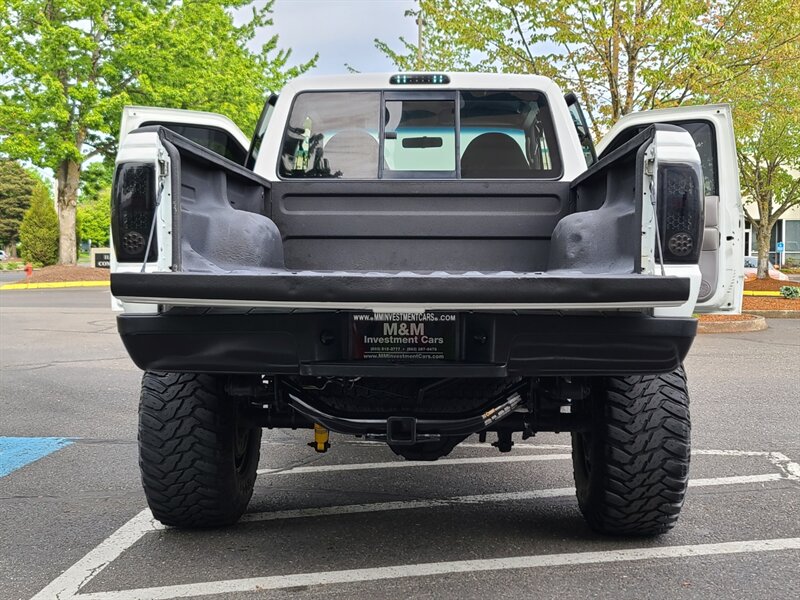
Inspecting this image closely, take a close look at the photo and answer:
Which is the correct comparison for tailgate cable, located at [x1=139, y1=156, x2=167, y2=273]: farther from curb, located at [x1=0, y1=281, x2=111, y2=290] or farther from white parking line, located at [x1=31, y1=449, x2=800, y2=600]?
curb, located at [x1=0, y1=281, x2=111, y2=290]

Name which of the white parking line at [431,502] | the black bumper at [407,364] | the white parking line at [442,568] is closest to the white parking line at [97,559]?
the white parking line at [442,568]

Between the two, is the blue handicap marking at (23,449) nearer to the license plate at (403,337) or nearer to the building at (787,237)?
the license plate at (403,337)

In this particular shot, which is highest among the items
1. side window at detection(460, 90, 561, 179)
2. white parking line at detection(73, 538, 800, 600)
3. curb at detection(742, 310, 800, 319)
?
side window at detection(460, 90, 561, 179)

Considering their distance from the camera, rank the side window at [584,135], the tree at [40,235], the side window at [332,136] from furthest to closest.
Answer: the tree at [40,235], the side window at [584,135], the side window at [332,136]

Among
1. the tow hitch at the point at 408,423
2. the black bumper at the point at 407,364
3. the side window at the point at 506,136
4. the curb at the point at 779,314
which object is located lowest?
the curb at the point at 779,314

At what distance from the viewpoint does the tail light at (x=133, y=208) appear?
9.84 feet

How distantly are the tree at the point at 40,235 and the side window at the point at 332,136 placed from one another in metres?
33.6

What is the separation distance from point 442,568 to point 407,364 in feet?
3.10

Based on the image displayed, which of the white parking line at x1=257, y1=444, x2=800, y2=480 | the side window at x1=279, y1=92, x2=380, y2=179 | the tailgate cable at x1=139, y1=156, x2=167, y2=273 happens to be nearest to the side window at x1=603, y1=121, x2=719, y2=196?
the white parking line at x1=257, y1=444, x2=800, y2=480

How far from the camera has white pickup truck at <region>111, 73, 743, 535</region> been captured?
2896mm

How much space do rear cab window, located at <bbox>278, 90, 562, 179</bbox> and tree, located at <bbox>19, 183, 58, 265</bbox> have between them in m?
33.7

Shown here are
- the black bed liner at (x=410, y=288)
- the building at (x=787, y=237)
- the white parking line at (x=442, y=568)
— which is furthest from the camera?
the building at (x=787, y=237)

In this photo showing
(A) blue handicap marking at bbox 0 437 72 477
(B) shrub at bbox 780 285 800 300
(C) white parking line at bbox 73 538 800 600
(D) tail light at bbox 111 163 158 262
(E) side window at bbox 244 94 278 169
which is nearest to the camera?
(D) tail light at bbox 111 163 158 262

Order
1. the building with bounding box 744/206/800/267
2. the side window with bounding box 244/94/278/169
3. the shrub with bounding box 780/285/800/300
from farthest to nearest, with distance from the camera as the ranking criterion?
the building with bounding box 744/206/800/267, the shrub with bounding box 780/285/800/300, the side window with bounding box 244/94/278/169
